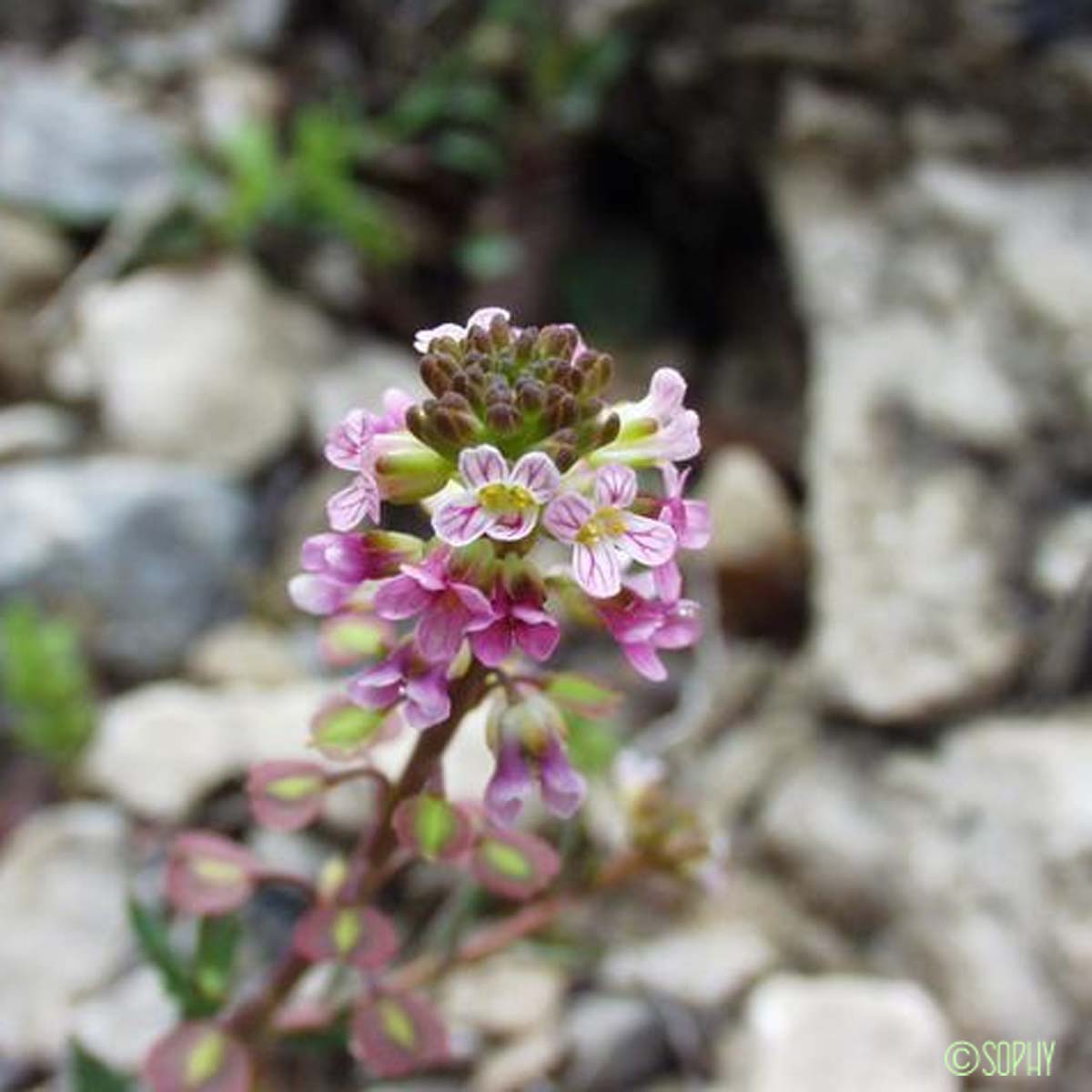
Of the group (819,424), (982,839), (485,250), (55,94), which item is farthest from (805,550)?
(55,94)

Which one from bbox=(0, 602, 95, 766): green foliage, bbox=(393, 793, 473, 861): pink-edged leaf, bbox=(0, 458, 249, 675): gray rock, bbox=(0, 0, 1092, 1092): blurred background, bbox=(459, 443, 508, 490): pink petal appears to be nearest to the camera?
bbox=(459, 443, 508, 490): pink petal

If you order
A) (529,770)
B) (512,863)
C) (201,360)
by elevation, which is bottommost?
(512,863)

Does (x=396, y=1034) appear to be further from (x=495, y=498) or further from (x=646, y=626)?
(x=495, y=498)

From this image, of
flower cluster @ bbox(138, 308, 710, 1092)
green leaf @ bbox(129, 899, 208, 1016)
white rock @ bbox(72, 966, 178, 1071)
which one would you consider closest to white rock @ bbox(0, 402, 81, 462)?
white rock @ bbox(72, 966, 178, 1071)

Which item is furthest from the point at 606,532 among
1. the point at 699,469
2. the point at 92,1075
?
the point at 699,469

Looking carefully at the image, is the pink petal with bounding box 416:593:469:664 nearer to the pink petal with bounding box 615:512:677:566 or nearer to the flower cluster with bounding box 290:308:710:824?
the flower cluster with bounding box 290:308:710:824

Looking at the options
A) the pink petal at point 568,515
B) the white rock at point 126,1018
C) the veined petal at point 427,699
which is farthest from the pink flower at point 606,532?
the white rock at point 126,1018
